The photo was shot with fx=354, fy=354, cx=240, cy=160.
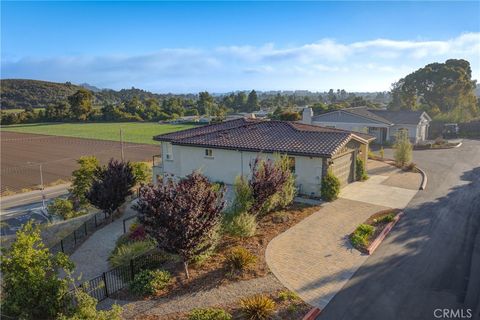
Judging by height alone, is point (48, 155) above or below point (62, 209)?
above

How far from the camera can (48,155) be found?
58469 millimetres

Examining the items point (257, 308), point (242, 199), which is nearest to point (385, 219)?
point (242, 199)

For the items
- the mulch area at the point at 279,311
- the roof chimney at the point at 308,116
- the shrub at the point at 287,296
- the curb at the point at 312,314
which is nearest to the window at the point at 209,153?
the shrub at the point at 287,296

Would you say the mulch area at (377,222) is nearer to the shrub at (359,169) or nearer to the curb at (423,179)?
the curb at (423,179)

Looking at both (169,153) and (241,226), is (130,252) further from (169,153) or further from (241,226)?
(169,153)

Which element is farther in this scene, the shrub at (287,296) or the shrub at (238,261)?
the shrub at (238,261)

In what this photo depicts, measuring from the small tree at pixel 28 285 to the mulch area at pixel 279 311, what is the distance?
236 cm

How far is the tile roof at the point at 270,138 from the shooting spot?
21875mm

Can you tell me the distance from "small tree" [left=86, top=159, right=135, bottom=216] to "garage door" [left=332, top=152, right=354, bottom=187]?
43.3ft

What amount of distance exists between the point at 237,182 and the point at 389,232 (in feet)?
24.0

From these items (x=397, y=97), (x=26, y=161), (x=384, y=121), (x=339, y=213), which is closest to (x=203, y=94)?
(x=397, y=97)

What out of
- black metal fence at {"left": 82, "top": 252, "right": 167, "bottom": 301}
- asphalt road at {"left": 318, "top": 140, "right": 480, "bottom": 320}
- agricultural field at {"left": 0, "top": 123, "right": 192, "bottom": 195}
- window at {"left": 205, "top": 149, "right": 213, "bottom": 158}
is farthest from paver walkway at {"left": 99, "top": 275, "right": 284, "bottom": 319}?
agricultural field at {"left": 0, "top": 123, "right": 192, "bottom": 195}

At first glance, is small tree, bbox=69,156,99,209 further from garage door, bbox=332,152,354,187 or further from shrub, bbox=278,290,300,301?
shrub, bbox=278,290,300,301

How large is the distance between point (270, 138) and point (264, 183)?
330 inches
